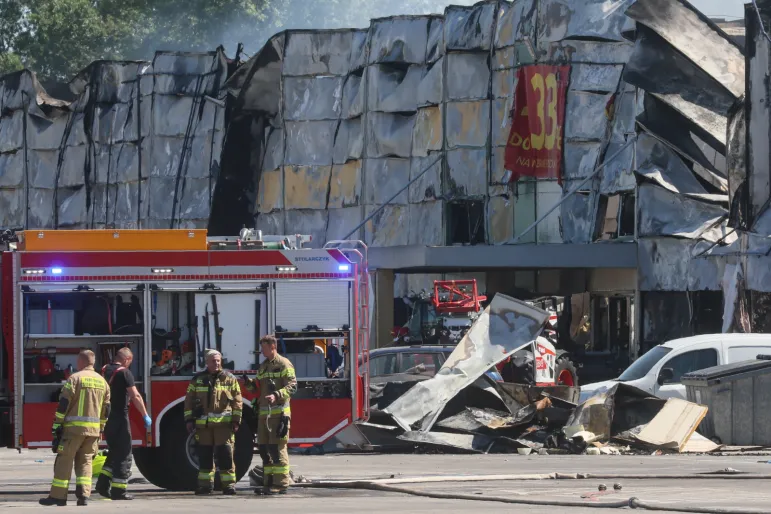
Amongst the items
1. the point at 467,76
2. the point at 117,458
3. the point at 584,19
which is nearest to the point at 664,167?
the point at 584,19

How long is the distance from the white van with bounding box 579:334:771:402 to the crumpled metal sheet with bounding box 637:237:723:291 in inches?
406

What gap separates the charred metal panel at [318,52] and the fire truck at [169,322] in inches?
1168

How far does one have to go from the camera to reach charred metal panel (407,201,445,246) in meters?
40.2

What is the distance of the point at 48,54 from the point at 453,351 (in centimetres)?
7290

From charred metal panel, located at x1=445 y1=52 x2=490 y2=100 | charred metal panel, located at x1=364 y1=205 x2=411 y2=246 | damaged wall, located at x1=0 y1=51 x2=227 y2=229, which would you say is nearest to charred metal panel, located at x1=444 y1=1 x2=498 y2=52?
charred metal panel, located at x1=445 y1=52 x2=490 y2=100

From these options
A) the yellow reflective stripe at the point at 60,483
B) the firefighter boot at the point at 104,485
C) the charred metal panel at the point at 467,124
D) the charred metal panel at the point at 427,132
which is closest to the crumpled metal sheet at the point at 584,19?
the charred metal panel at the point at 467,124

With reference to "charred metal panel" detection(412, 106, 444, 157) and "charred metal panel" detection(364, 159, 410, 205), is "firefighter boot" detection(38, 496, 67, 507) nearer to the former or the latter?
"charred metal panel" detection(412, 106, 444, 157)

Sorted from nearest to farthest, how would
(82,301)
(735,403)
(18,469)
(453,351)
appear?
1. (82,301)
2. (18,469)
3. (735,403)
4. (453,351)

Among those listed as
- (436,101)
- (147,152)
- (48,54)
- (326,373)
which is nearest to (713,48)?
(436,101)

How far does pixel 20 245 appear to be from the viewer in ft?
49.5

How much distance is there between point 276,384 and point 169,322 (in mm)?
1519

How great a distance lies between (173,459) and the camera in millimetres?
14828

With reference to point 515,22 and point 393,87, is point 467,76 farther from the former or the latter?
point 393,87

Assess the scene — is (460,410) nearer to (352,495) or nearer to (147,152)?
(352,495)
